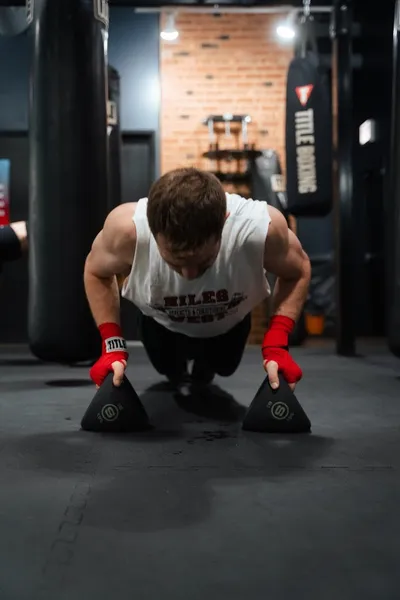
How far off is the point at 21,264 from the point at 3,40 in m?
2.03

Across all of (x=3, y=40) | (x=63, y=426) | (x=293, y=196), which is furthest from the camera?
(x=3, y=40)

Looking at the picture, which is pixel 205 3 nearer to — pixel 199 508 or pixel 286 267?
pixel 286 267

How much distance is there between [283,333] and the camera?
2.08 metres

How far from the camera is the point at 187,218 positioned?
1.62 metres

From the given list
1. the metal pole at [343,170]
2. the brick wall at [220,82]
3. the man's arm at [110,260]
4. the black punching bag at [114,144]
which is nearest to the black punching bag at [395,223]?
the man's arm at [110,260]

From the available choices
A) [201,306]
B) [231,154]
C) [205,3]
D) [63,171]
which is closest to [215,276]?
[201,306]

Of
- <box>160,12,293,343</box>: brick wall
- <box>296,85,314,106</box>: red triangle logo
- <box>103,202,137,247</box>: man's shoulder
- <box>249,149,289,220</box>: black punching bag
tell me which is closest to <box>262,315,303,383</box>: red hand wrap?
<box>103,202,137,247</box>: man's shoulder

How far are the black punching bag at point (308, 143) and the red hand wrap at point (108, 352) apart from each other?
2.40m

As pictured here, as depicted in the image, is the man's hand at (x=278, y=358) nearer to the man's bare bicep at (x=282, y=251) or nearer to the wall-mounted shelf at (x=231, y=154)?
the man's bare bicep at (x=282, y=251)

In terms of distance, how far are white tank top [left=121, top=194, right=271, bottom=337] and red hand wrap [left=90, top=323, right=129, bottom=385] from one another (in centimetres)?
13

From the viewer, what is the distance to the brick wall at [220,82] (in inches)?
246

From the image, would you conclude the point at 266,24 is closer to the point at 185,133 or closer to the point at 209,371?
the point at 185,133

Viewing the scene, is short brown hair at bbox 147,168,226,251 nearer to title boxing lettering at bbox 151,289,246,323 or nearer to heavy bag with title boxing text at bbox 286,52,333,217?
title boxing lettering at bbox 151,289,246,323

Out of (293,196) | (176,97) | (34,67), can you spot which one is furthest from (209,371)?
(176,97)
